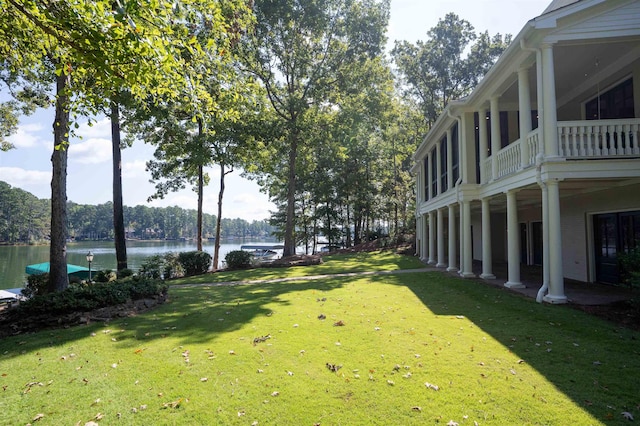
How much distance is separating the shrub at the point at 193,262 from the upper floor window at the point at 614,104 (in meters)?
16.8

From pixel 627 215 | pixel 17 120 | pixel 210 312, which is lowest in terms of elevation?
pixel 210 312

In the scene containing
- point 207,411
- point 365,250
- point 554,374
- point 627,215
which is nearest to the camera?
point 207,411

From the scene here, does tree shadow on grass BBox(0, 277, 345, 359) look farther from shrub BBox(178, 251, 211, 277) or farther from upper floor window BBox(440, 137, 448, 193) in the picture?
upper floor window BBox(440, 137, 448, 193)

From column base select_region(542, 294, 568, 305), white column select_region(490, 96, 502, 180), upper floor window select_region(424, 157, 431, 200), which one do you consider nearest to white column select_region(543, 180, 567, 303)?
column base select_region(542, 294, 568, 305)

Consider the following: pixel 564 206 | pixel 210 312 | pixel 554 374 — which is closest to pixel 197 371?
pixel 210 312

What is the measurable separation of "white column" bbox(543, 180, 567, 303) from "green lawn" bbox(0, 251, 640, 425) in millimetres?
603

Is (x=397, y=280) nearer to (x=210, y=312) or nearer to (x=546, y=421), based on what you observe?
(x=210, y=312)

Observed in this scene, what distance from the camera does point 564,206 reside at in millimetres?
11922

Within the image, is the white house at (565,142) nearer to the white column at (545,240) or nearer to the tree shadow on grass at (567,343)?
the white column at (545,240)

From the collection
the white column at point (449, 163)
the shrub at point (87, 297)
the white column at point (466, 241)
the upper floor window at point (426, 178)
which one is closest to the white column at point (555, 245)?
the white column at point (466, 241)

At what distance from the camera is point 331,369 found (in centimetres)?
439

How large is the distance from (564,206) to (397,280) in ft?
20.5

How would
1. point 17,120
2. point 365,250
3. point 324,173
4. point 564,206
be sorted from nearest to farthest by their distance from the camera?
point 564,206 < point 17,120 < point 365,250 < point 324,173

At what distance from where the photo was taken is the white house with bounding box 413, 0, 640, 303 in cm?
768
